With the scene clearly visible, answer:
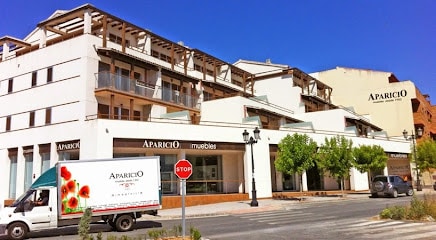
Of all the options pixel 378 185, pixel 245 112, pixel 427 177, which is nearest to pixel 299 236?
pixel 378 185

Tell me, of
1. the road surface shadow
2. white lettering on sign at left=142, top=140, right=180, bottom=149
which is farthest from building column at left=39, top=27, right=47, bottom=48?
the road surface shadow

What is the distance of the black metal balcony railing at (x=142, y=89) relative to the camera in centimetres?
2839

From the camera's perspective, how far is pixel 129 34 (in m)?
34.3

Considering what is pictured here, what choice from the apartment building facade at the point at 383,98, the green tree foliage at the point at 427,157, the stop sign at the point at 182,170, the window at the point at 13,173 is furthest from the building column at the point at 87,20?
the apartment building facade at the point at 383,98

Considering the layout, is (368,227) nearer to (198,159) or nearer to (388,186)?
(388,186)

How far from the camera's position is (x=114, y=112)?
29.8 metres

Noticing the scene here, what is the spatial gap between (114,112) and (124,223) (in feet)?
49.8

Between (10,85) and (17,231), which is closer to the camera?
(17,231)

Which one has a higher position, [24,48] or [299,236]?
[24,48]

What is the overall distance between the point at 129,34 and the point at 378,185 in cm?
2369

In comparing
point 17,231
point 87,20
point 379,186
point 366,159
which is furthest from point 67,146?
point 366,159

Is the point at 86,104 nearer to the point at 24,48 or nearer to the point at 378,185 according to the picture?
the point at 24,48

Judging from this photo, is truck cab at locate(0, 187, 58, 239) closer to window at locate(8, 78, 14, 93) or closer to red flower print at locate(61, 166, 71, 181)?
red flower print at locate(61, 166, 71, 181)

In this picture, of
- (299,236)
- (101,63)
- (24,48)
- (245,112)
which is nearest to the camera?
(299,236)
